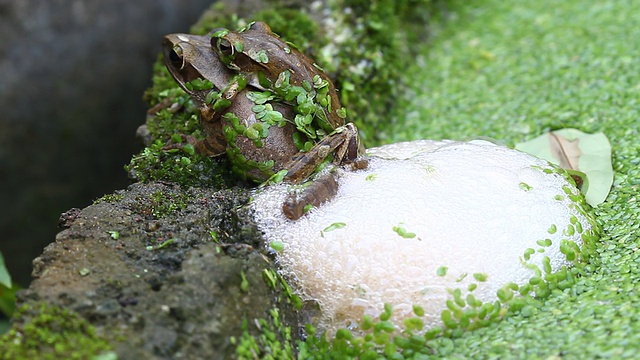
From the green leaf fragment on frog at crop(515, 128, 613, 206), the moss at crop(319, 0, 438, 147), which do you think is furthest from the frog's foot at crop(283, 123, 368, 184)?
the green leaf fragment on frog at crop(515, 128, 613, 206)

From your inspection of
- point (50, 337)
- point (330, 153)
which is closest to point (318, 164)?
point (330, 153)

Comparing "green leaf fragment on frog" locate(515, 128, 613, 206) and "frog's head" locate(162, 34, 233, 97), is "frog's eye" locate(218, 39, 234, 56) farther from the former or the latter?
"green leaf fragment on frog" locate(515, 128, 613, 206)

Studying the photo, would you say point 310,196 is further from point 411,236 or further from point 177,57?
point 177,57

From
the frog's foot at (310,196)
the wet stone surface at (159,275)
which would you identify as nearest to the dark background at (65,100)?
the wet stone surface at (159,275)

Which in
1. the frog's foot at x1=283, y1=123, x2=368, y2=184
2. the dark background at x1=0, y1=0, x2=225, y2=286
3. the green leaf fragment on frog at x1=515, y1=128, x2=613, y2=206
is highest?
the dark background at x1=0, y1=0, x2=225, y2=286

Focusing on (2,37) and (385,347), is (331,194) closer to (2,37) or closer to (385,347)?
(385,347)

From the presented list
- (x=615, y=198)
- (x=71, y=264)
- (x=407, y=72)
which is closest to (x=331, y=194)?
(x=71, y=264)
